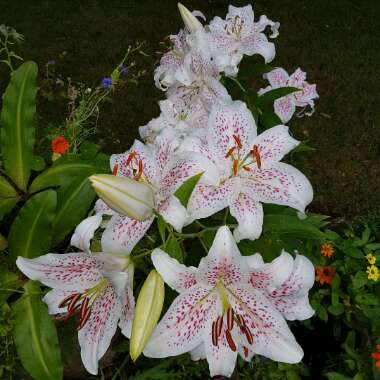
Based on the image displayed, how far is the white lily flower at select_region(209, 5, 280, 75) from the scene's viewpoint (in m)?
1.14

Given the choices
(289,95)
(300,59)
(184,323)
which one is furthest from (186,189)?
(300,59)

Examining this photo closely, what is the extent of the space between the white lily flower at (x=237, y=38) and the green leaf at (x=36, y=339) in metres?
0.60

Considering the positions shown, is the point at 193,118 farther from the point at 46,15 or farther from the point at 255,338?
the point at 46,15

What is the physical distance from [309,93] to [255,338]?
0.74 metres

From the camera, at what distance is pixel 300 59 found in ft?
13.1

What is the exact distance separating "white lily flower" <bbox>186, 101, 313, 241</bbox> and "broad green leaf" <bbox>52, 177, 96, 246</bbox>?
309 millimetres

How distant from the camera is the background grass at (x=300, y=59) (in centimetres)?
300

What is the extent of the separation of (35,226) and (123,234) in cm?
29

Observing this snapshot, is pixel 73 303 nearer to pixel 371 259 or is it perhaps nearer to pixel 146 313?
pixel 146 313

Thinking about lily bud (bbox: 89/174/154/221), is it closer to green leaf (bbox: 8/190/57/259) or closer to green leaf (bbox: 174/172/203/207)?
green leaf (bbox: 174/172/203/207)

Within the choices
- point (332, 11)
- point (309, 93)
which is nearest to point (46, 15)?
point (332, 11)

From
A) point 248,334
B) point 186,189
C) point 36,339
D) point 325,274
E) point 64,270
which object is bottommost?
point 325,274

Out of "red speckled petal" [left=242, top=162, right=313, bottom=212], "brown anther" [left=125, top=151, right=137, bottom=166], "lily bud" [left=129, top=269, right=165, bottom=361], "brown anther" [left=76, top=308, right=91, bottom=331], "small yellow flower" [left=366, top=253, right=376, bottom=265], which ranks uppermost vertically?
"brown anther" [left=125, top=151, right=137, bottom=166]

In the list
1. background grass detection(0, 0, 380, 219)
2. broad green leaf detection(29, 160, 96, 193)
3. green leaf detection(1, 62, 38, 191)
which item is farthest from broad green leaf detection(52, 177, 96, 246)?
background grass detection(0, 0, 380, 219)
